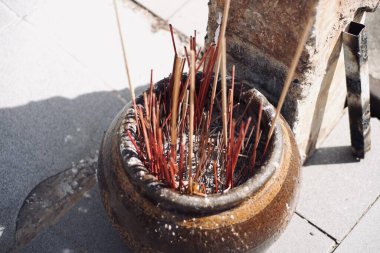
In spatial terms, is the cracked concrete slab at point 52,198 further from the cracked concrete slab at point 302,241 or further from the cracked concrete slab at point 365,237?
the cracked concrete slab at point 365,237

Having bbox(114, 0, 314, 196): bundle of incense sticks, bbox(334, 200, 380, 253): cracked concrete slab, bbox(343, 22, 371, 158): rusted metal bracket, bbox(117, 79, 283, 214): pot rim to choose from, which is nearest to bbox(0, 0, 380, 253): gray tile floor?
bbox(334, 200, 380, 253): cracked concrete slab

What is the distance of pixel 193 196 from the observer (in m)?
1.50

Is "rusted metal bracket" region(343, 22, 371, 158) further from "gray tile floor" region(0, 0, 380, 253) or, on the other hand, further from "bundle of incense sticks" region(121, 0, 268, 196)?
"bundle of incense sticks" region(121, 0, 268, 196)

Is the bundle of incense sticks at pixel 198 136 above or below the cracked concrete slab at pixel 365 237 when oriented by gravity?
above

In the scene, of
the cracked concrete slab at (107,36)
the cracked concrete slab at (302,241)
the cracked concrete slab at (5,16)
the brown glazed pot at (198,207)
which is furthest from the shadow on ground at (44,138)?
the cracked concrete slab at (302,241)

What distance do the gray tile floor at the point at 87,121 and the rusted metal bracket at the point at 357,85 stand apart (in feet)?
0.47

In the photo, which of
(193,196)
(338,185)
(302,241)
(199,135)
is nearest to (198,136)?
(199,135)

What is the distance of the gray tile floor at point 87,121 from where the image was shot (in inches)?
89.8

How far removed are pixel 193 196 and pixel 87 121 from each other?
1.38 m

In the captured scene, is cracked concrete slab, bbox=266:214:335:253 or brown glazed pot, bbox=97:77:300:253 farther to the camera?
cracked concrete slab, bbox=266:214:335:253

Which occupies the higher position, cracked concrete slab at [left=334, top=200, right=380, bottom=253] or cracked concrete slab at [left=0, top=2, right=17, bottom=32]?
cracked concrete slab at [left=0, top=2, right=17, bottom=32]

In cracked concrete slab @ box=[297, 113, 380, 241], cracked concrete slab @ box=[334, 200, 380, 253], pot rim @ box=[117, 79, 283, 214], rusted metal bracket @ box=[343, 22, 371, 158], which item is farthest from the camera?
cracked concrete slab @ box=[297, 113, 380, 241]

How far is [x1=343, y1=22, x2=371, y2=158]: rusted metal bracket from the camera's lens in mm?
1980

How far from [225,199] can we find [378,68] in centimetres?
189
